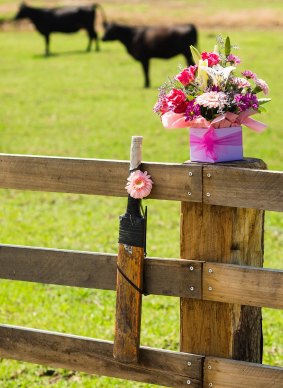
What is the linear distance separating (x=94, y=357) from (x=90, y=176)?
913 millimetres

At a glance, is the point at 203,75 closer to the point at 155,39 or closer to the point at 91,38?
the point at 155,39

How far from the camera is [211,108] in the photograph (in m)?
4.05

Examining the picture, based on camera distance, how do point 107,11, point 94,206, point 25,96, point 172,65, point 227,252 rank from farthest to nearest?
point 107,11
point 172,65
point 25,96
point 94,206
point 227,252

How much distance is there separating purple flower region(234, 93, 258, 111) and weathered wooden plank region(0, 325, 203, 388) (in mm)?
1210

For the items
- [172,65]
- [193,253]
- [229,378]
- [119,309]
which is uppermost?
[172,65]

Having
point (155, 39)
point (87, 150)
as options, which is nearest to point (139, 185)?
point (87, 150)

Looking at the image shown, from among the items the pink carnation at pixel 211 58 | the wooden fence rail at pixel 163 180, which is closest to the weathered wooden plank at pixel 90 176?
the wooden fence rail at pixel 163 180

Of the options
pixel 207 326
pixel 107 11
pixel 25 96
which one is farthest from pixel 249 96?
pixel 107 11

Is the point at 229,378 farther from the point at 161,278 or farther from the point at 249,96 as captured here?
the point at 249,96

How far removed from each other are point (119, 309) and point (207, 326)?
17.3 inches

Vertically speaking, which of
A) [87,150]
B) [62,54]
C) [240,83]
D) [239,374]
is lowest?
[239,374]

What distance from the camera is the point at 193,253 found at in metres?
4.12

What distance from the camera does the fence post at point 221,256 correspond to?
405 cm

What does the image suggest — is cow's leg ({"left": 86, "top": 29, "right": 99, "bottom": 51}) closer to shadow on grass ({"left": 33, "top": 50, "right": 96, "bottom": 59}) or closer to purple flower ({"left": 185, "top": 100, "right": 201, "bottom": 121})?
shadow on grass ({"left": 33, "top": 50, "right": 96, "bottom": 59})
